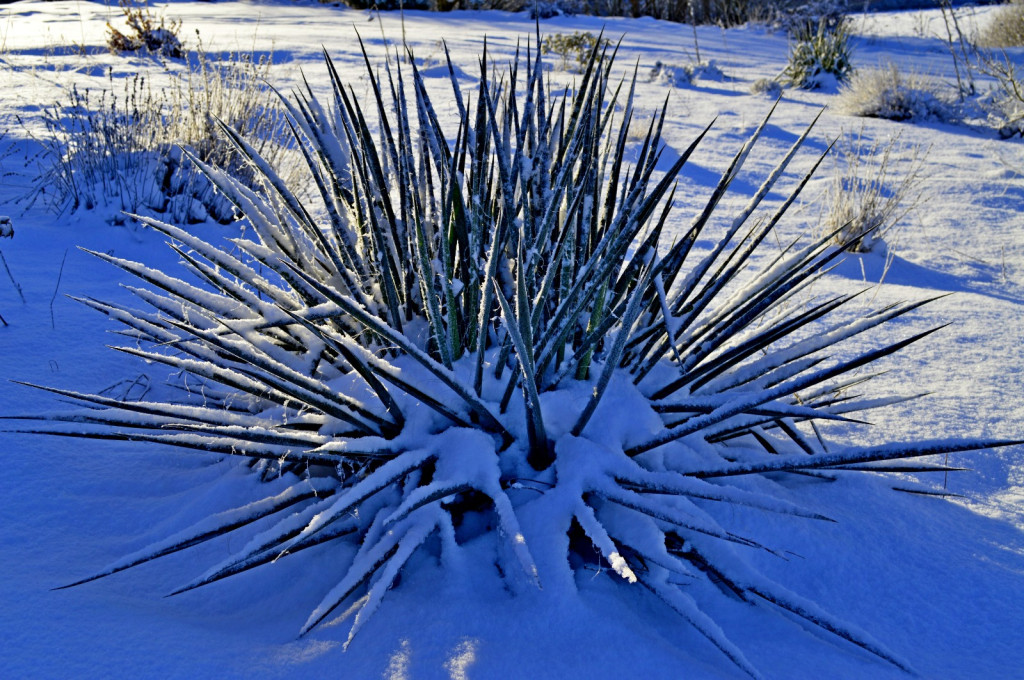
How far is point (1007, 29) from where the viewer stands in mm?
10844

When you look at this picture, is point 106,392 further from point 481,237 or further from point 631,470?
point 631,470

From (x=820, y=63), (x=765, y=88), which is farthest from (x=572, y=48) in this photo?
(x=820, y=63)

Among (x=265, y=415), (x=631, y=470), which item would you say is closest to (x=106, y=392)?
(x=265, y=415)

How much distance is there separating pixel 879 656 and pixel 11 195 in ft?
14.5

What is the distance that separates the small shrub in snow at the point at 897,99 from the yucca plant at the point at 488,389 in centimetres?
578

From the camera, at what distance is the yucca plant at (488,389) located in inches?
52.4

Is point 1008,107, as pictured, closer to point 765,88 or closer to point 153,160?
point 765,88

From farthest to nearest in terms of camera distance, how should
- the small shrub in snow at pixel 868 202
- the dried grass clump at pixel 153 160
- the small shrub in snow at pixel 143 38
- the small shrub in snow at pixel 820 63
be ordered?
the small shrub in snow at pixel 143 38 < the small shrub in snow at pixel 820 63 < the small shrub in snow at pixel 868 202 < the dried grass clump at pixel 153 160

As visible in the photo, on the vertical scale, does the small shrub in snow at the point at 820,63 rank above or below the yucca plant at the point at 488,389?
above

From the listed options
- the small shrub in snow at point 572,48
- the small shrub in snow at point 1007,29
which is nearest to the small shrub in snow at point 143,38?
the small shrub in snow at point 572,48

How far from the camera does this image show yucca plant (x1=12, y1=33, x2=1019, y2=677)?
4.36ft

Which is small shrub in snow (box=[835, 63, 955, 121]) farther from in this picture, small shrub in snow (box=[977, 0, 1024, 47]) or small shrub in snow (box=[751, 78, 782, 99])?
small shrub in snow (box=[977, 0, 1024, 47])

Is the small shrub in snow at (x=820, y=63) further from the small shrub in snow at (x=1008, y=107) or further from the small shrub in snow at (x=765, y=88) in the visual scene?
the small shrub in snow at (x=1008, y=107)

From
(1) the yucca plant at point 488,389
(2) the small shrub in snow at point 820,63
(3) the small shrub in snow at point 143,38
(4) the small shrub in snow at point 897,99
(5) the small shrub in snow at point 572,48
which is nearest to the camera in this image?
(1) the yucca plant at point 488,389
